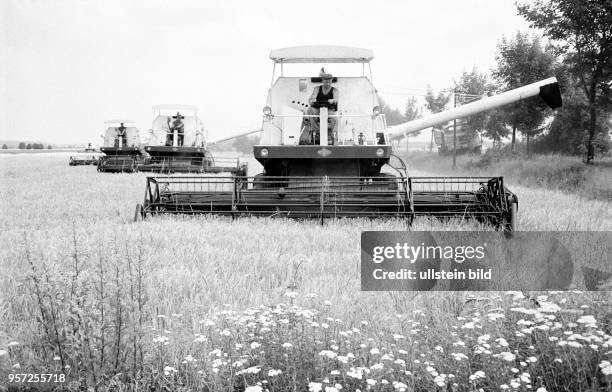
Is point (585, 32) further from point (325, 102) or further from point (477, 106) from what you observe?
point (325, 102)

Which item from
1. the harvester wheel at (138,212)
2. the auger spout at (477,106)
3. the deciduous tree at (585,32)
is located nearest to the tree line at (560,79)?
the deciduous tree at (585,32)

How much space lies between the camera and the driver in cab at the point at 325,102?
34.5ft

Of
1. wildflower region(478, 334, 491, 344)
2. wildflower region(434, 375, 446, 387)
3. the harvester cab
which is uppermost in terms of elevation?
the harvester cab

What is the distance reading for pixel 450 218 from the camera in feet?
25.5

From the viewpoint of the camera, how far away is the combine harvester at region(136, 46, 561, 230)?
7.78 metres

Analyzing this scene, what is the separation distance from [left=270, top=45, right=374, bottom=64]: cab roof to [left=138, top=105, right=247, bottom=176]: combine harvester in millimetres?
12304

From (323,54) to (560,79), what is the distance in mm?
18698

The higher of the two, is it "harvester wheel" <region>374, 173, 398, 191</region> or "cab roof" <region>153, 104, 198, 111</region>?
"cab roof" <region>153, 104, 198, 111</region>

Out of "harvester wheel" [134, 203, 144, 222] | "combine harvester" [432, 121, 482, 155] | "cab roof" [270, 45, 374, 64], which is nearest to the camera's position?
"harvester wheel" [134, 203, 144, 222]

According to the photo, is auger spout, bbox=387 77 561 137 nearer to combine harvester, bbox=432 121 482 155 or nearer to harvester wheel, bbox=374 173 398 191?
harvester wheel, bbox=374 173 398 191

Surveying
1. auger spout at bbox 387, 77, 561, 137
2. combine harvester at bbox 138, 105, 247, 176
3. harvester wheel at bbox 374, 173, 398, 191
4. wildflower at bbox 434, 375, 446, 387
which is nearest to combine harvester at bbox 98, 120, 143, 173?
combine harvester at bbox 138, 105, 247, 176

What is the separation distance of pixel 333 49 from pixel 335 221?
4.30 m

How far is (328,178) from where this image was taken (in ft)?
27.3

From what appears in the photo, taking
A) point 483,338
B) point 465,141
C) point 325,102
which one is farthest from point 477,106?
point 465,141
